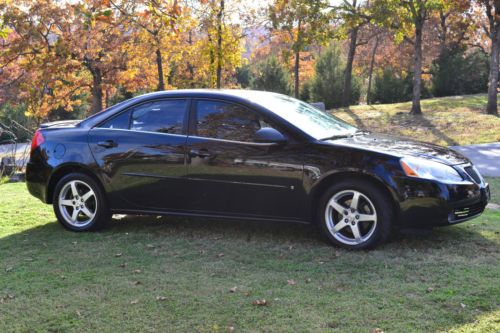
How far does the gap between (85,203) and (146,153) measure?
98 centimetres

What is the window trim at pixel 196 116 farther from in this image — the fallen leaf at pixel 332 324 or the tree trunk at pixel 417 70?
the tree trunk at pixel 417 70

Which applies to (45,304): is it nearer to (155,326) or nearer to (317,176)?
(155,326)

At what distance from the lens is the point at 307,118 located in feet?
18.2

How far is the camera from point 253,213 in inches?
204

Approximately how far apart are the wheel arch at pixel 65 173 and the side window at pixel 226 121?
1.33 meters

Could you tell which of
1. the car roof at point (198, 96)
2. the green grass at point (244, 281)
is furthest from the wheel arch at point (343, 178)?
the car roof at point (198, 96)

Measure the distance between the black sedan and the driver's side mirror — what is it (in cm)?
1

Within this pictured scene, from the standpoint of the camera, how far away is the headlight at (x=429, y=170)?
185 inches

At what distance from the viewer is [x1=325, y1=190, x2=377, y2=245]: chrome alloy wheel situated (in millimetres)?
4816

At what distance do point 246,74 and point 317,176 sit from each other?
48.3m

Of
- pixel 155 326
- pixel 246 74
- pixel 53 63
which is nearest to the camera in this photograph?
pixel 155 326

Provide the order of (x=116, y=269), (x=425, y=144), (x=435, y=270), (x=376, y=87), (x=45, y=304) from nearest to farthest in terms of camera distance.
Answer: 1. (x=45, y=304)
2. (x=435, y=270)
3. (x=116, y=269)
4. (x=425, y=144)
5. (x=376, y=87)

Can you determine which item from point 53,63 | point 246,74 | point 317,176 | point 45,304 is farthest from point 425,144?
point 246,74

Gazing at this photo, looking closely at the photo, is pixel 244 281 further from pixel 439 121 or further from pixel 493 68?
pixel 493 68
